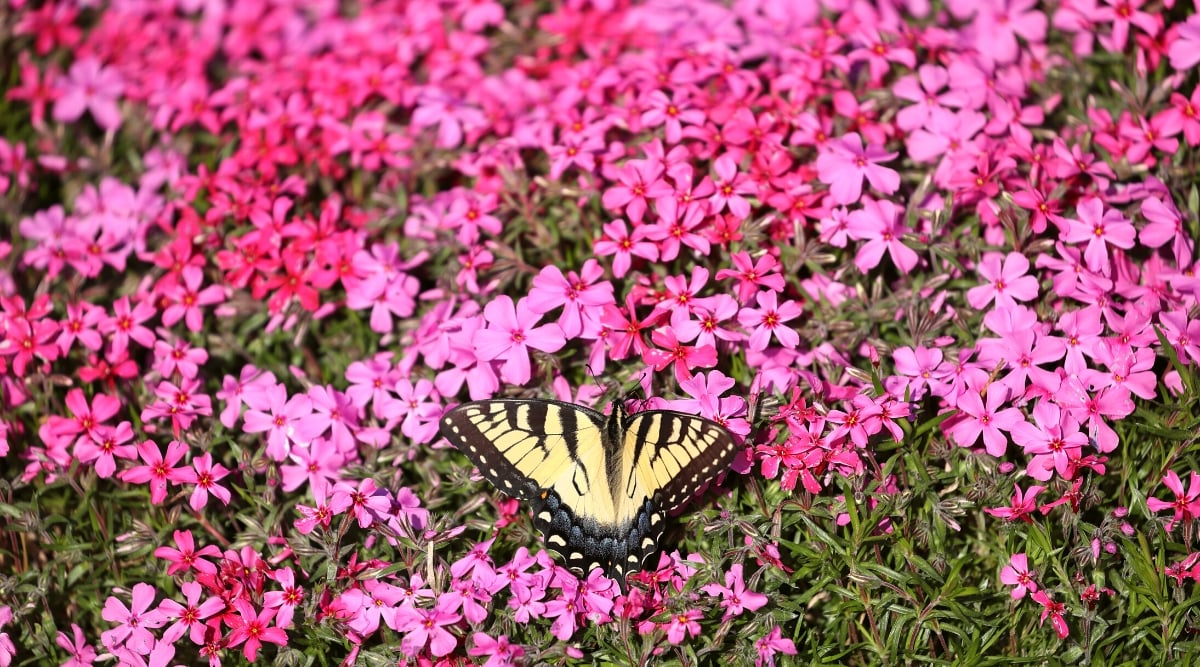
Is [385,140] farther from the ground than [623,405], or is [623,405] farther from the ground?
[385,140]

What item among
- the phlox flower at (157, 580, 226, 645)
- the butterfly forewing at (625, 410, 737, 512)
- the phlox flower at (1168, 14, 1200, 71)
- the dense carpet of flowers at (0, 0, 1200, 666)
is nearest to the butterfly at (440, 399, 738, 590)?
the butterfly forewing at (625, 410, 737, 512)

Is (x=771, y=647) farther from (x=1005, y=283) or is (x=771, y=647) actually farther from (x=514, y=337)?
(x=1005, y=283)

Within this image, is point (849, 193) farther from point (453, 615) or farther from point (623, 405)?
point (453, 615)

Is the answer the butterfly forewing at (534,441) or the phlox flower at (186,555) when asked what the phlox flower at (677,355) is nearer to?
the butterfly forewing at (534,441)

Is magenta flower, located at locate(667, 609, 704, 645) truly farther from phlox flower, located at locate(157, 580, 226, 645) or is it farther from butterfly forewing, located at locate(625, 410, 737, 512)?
phlox flower, located at locate(157, 580, 226, 645)

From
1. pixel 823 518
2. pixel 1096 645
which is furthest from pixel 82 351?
pixel 1096 645

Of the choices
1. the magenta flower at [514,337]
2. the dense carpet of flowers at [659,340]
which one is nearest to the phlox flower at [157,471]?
the dense carpet of flowers at [659,340]

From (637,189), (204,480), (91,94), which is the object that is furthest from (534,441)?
(91,94)
